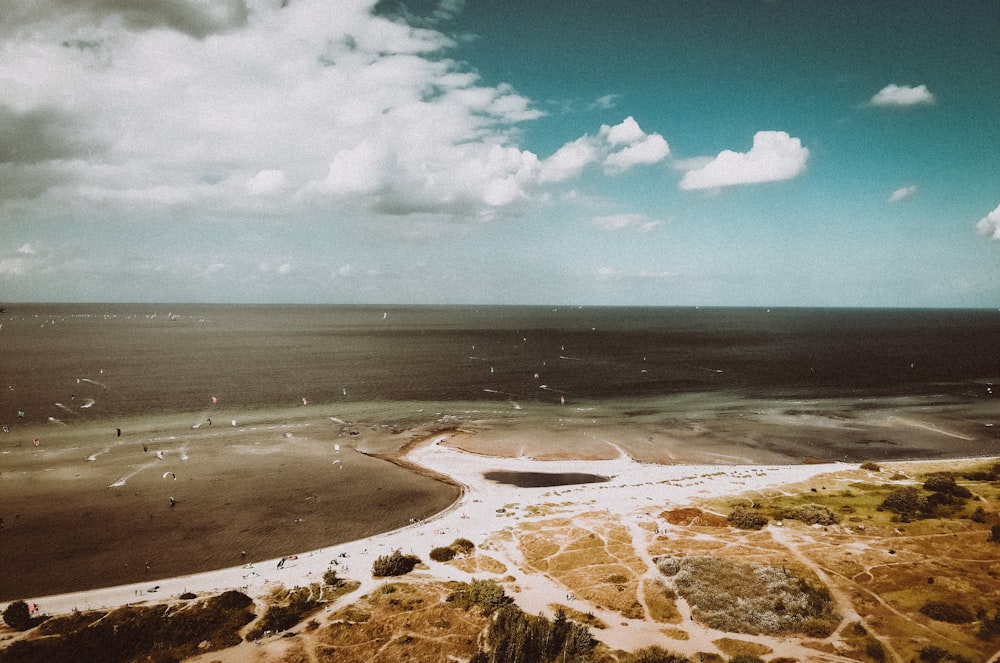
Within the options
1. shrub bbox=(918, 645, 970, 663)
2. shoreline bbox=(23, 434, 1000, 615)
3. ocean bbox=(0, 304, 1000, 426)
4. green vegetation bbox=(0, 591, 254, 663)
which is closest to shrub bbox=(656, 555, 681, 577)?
shoreline bbox=(23, 434, 1000, 615)

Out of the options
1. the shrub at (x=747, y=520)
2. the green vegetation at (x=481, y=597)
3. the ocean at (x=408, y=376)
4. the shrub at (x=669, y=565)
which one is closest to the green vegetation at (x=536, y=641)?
the green vegetation at (x=481, y=597)

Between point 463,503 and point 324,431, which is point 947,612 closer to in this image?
point 463,503

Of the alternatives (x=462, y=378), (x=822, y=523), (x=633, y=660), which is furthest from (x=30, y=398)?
(x=822, y=523)

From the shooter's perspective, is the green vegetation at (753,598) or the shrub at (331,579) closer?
the green vegetation at (753,598)

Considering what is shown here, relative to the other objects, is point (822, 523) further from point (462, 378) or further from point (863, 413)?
point (462, 378)

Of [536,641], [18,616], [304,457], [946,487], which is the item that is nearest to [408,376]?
[304,457]

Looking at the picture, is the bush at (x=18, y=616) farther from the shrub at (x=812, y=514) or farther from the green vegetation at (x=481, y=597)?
the shrub at (x=812, y=514)
